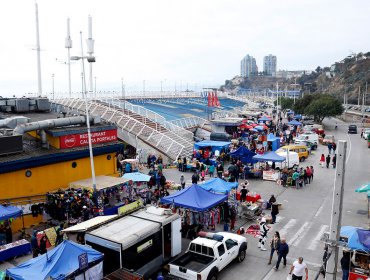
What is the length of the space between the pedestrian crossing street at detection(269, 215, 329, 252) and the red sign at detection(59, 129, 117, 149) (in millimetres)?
10895

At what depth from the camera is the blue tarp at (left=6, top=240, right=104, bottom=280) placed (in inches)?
394

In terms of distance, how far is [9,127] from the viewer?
63.9 ft

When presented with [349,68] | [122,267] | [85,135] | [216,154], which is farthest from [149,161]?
[349,68]

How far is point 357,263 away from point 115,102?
38.0 m

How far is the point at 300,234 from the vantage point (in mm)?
16438

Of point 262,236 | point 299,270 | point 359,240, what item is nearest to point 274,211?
point 262,236

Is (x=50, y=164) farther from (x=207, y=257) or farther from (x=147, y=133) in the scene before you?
(x=147, y=133)

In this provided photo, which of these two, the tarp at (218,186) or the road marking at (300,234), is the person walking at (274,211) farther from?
the tarp at (218,186)

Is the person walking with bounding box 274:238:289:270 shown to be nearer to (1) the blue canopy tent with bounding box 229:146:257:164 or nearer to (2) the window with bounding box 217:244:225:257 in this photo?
(2) the window with bounding box 217:244:225:257

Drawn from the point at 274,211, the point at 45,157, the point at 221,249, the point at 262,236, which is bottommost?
the point at 262,236

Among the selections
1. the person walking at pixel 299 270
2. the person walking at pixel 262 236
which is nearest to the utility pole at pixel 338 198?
the person walking at pixel 299 270

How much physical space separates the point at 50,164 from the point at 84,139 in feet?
8.43

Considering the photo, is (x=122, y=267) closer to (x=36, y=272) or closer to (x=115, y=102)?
(x=36, y=272)

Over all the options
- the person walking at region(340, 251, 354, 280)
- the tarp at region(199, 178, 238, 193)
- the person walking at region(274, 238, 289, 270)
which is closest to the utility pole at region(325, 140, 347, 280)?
the person walking at region(340, 251, 354, 280)
